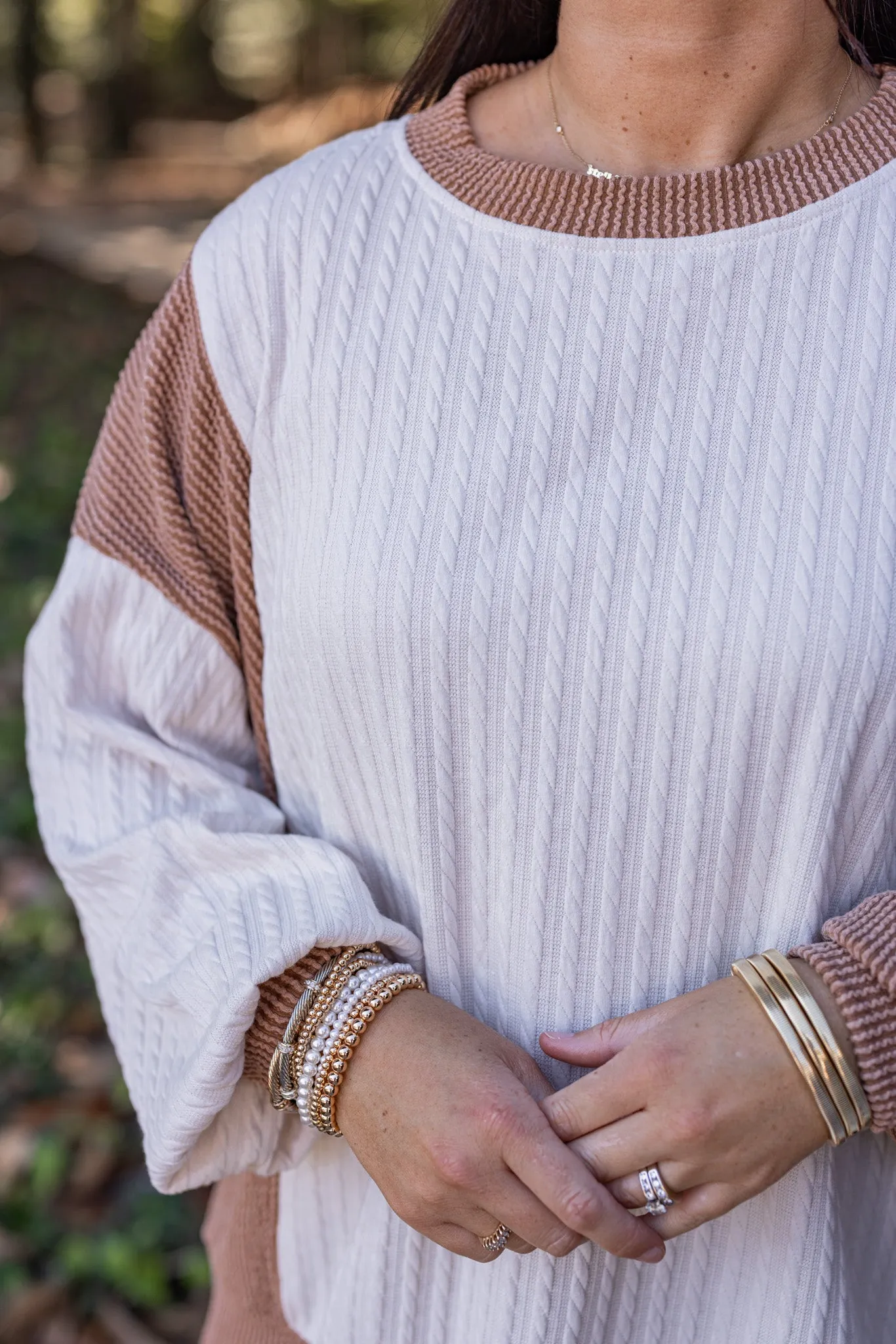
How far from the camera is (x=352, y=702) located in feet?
4.00

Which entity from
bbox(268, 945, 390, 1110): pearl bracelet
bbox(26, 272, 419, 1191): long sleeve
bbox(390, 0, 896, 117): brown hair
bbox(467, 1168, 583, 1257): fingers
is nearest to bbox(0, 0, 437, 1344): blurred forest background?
bbox(390, 0, 896, 117): brown hair

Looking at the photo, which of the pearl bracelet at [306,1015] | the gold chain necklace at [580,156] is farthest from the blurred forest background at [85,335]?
the pearl bracelet at [306,1015]

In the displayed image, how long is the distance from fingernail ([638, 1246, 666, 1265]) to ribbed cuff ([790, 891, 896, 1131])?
0.21 m

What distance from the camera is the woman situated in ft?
3.60

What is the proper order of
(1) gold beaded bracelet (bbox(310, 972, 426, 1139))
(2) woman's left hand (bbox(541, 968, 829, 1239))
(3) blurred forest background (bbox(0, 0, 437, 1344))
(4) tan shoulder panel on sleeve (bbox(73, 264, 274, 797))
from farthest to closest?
(3) blurred forest background (bbox(0, 0, 437, 1344)), (4) tan shoulder panel on sleeve (bbox(73, 264, 274, 797)), (1) gold beaded bracelet (bbox(310, 972, 426, 1139)), (2) woman's left hand (bbox(541, 968, 829, 1239))

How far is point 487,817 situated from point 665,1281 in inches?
18.6

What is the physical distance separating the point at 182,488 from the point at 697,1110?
2.49ft

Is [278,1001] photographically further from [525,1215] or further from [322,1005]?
[525,1215]

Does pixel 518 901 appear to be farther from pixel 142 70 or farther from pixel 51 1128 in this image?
pixel 142 70

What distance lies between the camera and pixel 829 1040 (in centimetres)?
106

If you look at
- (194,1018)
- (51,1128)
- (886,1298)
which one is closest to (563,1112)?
(194,1018)

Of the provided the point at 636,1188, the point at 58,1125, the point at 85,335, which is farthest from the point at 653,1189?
the point at 85,335

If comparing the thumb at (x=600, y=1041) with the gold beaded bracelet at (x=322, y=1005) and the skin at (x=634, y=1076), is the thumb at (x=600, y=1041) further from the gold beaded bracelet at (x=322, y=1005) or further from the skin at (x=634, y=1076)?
the gold beaded bracelet at (x=322, y=1005)

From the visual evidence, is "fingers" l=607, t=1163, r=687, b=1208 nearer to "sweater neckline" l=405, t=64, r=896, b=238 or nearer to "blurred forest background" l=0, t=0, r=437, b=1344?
"sweater neckline" l=405, t=64, r=896, b=238
